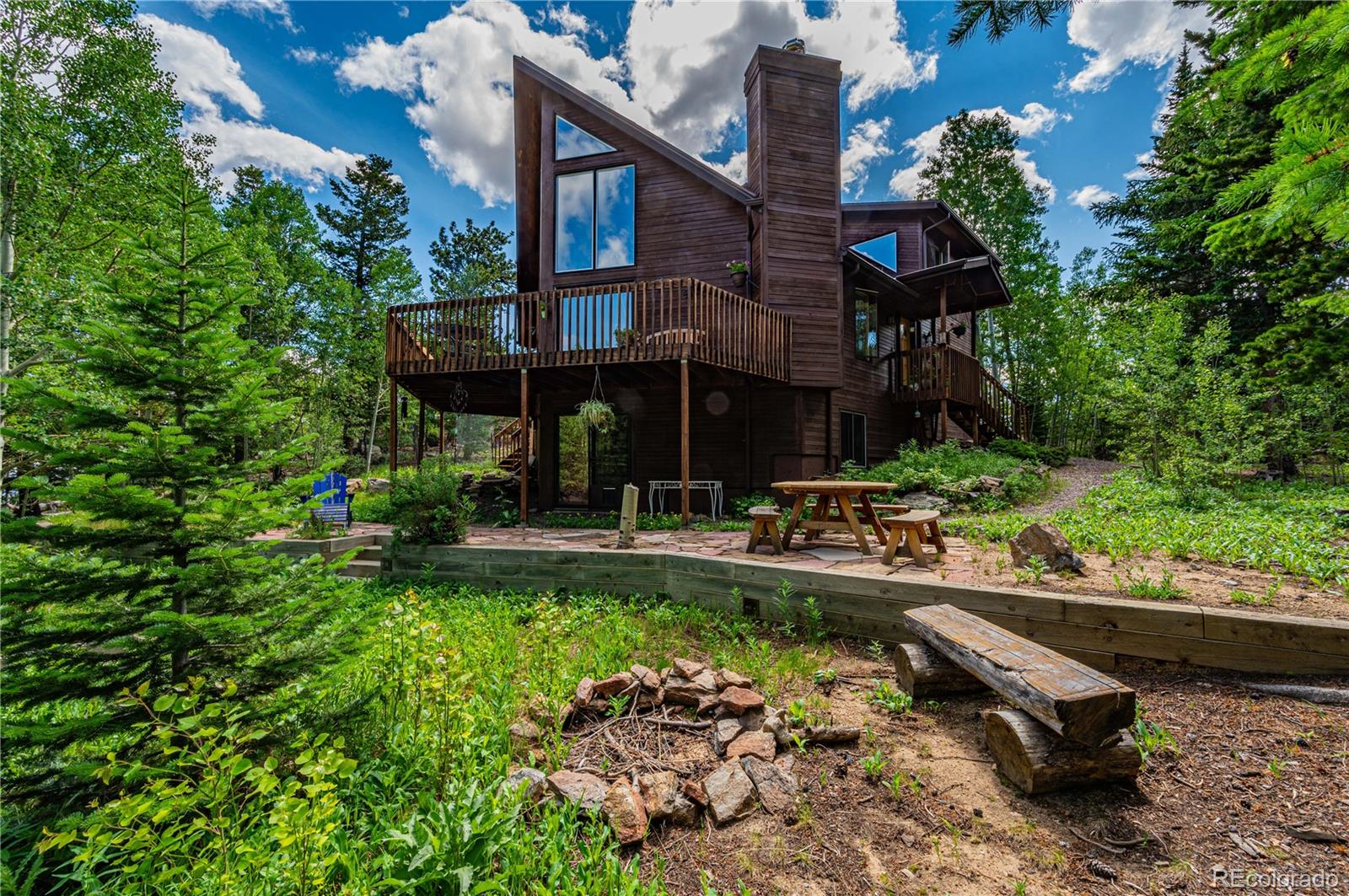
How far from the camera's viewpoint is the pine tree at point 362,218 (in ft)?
91.7

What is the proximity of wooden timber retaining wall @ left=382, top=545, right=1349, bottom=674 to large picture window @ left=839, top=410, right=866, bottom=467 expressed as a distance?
7203 mm

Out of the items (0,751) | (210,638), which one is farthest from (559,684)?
(0,751)

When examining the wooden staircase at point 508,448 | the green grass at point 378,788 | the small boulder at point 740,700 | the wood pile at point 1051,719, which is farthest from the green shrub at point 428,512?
the wooden staircase at point 508,448

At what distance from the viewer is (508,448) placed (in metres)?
16.5

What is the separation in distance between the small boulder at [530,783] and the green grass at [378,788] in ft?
0.23

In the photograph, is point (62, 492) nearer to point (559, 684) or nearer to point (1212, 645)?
point (559, 684)

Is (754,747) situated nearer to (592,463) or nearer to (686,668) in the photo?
(686,668)

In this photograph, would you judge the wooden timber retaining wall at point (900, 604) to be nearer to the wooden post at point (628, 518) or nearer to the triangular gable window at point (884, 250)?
the wooden post at point (628, 518)

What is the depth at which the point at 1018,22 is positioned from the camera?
4.32 metres

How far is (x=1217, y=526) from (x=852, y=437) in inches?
277

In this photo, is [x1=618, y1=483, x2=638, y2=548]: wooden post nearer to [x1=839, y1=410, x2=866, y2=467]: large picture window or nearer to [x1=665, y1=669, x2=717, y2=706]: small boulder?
[x1=665, y1=669, x2=717, y2=706]: small boulder

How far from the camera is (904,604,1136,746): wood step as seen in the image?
2.13m

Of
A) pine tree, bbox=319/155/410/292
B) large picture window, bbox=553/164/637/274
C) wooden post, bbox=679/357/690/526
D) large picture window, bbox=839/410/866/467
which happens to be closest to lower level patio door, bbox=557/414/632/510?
wooden post, bbox=679/357/690/526

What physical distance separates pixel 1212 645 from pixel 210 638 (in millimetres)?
5426
